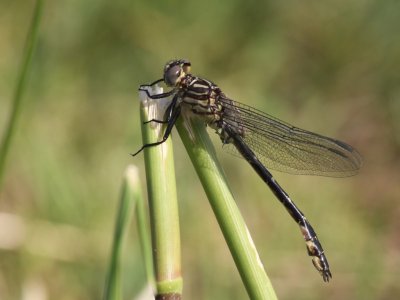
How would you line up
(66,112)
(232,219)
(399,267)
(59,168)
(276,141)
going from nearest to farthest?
(232,219)
(276,141)
(399,267)
(59,168)
(66,112)

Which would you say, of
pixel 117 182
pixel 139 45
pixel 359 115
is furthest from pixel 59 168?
pixel 359 115

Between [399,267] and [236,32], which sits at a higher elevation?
[236,32]

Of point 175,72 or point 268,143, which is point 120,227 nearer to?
point 175,72

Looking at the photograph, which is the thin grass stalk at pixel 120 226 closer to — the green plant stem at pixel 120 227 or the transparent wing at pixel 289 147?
the green plant stem at pixel 120 227

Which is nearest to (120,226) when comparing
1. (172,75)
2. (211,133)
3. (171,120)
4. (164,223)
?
(164,223)

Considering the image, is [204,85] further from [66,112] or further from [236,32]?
[236,32]

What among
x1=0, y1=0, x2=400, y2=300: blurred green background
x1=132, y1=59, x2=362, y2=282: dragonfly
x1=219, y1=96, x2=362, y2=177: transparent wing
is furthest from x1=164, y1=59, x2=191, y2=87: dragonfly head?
x1=0, y1=0, x2=400, y2=300: blurred green background

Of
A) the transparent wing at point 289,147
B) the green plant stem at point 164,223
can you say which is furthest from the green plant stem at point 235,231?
the transparent wing at point 289,147
